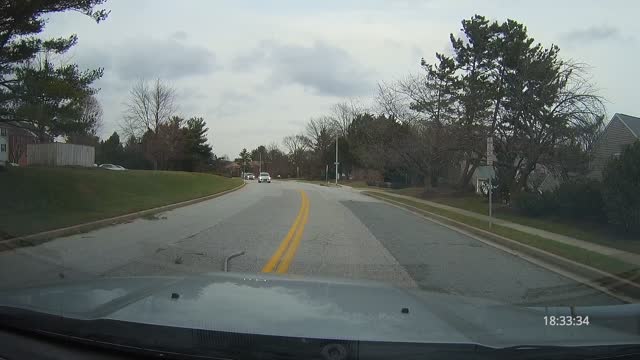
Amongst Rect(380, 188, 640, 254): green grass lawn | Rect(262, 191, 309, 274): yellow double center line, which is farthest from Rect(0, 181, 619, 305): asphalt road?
Rect(380, 188, 640, 254): green grass lawn

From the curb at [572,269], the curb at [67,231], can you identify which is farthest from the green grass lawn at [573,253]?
the curb at [67,231]

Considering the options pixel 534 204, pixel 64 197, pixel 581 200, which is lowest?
pixel 64 197

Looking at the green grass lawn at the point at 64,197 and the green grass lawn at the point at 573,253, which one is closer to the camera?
the green grass lawn at the point at 573,253

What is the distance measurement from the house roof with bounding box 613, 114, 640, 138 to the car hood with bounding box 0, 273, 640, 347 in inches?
1369

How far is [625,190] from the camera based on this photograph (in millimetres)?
15664

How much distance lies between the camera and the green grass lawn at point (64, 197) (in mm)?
15133

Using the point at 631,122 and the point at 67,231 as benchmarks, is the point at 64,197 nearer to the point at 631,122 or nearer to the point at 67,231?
the point at 67,231

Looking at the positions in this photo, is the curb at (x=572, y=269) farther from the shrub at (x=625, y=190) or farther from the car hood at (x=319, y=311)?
the car hood at (x=319, y=311)

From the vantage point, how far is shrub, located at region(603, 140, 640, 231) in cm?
1530

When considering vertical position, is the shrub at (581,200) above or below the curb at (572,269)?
above

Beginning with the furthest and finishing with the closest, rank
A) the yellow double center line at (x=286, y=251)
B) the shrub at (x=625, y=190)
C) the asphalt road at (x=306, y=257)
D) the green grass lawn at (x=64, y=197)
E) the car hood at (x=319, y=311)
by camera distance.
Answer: the shrub at (x=625, y=190)
the green grass lawn at (x=64, y=197)
the yellow double center line at (x=286, y=251)
the asphalt road at (x=306, y=257)
the car hood at (x=319, y=311)

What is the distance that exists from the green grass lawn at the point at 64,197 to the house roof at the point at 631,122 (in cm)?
2767

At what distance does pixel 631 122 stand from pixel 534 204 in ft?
65.7

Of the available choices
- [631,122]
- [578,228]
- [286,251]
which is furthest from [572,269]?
[631,122]
